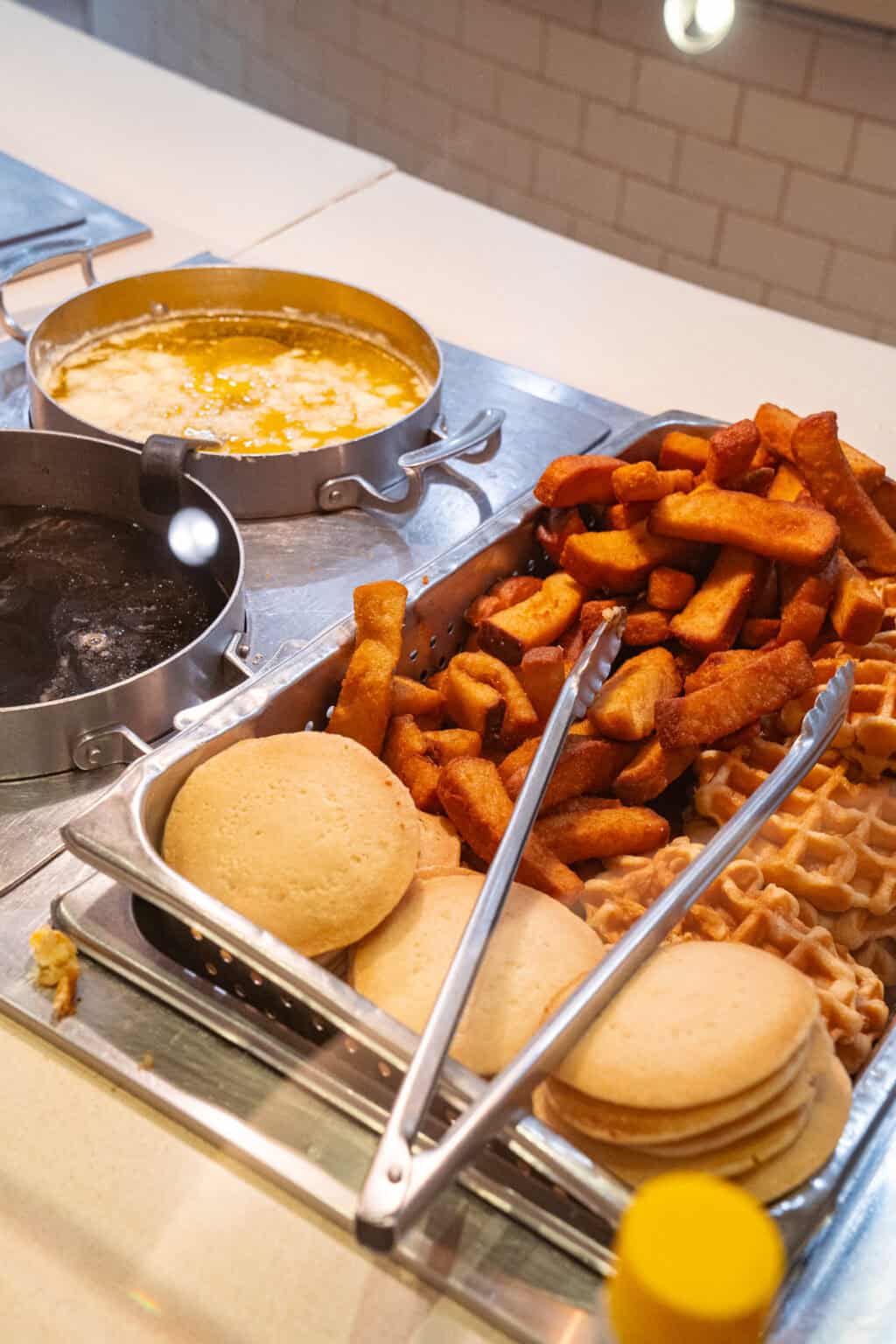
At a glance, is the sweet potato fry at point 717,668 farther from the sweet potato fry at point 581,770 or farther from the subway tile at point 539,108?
the subway tile at point 539,108

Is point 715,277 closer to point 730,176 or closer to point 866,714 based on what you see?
point 730,176

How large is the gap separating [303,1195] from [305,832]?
0.84 feet

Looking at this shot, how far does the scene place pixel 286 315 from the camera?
1937 mm

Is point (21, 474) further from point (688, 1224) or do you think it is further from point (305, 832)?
point (688, 1224)

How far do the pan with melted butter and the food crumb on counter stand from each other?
75 cm

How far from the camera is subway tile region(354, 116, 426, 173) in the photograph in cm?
403

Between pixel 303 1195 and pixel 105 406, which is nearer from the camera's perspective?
pixel 303 1195

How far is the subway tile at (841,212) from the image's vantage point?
3.25 m

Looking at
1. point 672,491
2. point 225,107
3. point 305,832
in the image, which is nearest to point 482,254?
point 225,107

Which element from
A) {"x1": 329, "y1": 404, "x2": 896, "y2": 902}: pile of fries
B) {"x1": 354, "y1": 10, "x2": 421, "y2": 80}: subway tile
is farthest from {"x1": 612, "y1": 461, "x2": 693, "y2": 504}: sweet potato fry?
{"x1": 354, "y1": 10, "x2": 421, "y2": 80}: subway tile

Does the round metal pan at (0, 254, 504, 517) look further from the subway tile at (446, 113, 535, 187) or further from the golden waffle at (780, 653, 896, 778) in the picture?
the subway tile at (446, 113, 535, 187)

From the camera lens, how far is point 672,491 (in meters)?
1.40

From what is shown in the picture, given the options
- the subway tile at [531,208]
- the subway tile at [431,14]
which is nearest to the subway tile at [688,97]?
the subway tile at [531,208]

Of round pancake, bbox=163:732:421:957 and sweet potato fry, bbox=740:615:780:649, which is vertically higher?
round pancake, bbox=163:732:421:957
